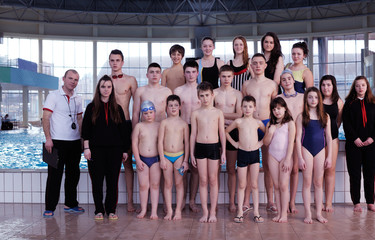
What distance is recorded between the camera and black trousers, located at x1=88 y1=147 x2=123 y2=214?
15.0 feet

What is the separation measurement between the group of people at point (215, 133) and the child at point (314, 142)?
11 mm

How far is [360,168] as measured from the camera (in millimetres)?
4895

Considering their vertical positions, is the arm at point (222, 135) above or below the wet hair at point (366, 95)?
below

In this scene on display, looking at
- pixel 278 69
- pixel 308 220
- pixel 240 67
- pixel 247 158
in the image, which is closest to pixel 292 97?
pixel 278 69

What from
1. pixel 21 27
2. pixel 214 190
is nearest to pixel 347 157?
pixel 214 190

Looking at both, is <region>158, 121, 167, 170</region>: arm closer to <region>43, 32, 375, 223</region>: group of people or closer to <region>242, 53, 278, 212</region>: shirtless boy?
<region>43, 32, 375, 223</region>: group of people

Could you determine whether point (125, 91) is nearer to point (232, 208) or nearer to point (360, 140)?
point (232, 208)

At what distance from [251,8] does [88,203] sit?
1779 centimetres

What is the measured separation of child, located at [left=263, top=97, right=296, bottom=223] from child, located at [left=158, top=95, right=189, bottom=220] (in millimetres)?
935

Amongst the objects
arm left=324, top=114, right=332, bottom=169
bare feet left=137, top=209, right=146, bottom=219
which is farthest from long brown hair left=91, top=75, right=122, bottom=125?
arm left=324, top=114, right=332, bottom=169

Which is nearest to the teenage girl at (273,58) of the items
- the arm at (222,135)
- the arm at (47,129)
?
the arm at (222,135)

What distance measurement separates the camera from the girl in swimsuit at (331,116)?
4793 millimetres

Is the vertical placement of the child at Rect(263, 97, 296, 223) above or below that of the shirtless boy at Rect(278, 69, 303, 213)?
below

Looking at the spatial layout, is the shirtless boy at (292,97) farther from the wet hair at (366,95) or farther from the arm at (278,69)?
the wet hair at (366,95)
